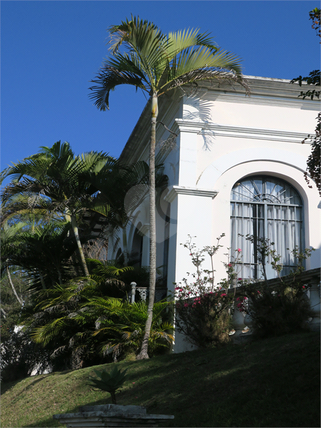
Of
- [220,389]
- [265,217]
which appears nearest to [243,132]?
[265,217]

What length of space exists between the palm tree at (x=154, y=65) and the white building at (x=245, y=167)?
106 cm

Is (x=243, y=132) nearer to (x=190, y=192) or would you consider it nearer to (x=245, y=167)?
(x=245, y=167)

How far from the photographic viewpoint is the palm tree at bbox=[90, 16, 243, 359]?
33.0 ft

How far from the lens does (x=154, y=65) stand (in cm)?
1049

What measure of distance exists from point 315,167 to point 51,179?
24.7 feet

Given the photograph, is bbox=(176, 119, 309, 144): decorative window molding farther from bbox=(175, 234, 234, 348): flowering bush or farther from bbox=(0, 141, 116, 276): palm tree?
bbox=(175, 234, 234, 348): flowering bush

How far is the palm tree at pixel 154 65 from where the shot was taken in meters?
10.1

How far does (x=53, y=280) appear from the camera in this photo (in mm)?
12570

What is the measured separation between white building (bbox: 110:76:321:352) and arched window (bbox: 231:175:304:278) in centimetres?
3

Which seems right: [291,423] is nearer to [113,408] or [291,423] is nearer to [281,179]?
[113,408]

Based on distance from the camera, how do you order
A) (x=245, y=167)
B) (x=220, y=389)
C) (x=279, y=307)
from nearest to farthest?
(x=220, y=389) < (x=279, y=307) < (x=245, y=167)

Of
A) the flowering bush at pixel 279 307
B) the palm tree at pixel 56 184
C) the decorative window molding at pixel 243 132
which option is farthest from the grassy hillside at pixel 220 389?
the decorative window molding at pixel 243 132

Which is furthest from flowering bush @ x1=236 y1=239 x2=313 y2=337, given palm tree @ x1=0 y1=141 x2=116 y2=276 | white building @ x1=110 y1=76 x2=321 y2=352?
palm tree @ x1=0 y1=141 x2=116 y2=276

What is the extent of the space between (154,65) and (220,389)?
719cm
